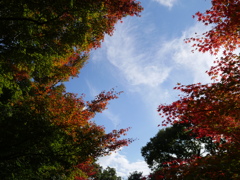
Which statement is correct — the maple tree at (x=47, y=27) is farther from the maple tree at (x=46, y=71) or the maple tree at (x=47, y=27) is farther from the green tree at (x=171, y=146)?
the green tree at (x=171, y=146)

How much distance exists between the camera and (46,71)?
5914 millimetres

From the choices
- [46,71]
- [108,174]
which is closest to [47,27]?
[46,71]

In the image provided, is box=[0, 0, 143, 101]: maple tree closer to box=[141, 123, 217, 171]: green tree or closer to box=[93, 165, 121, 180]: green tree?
box=[141, 123, 217, 171]: green tree

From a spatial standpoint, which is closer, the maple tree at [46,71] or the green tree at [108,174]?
the maple tree at [46,71]

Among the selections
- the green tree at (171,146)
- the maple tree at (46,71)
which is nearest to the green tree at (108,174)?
the green tree at (171,146)

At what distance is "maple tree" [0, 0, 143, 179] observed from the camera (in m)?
4.77

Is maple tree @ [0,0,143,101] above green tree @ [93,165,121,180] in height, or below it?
below

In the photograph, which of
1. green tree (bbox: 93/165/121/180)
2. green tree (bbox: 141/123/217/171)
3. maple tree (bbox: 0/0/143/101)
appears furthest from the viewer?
green tree (bbox: 93/165/121/180)

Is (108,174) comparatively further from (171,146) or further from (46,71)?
(46,71)

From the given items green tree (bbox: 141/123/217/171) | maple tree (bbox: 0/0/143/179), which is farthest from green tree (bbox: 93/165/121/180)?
maple tree (bbox: 0/0/143/179)

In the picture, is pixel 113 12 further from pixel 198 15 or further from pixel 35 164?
pixel 35 164

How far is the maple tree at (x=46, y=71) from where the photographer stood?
4.77 meters

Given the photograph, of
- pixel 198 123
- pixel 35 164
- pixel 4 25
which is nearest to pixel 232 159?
pixel 198 123

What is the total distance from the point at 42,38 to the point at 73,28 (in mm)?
987
